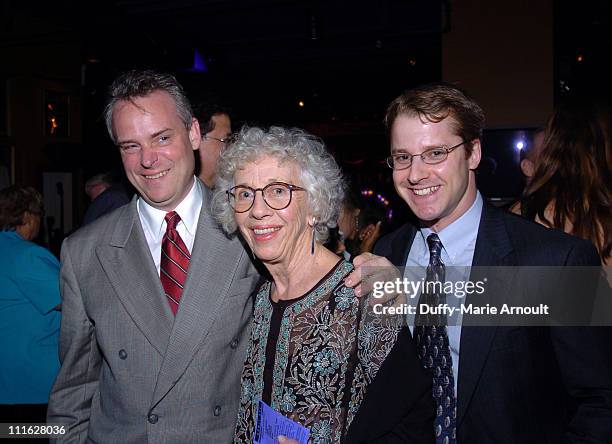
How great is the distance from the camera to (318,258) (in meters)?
1.72

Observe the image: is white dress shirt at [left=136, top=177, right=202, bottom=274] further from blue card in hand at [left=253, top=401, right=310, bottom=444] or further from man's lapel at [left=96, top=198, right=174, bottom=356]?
blue card in hand at [left=253, top=401, right=310, bottom=444]

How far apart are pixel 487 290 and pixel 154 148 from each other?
126cm

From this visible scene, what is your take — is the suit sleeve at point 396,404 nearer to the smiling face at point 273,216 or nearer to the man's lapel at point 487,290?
the man's lapel at point 487,290

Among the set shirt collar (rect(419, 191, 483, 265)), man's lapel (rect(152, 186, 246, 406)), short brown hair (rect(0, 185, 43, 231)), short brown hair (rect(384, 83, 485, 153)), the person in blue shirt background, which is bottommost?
the person in blue shirt background

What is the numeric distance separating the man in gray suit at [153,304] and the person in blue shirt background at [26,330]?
5.58 ft

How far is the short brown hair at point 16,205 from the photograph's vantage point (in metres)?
3.69

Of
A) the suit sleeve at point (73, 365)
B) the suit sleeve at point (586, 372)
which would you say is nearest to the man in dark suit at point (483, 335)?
the suit sleeve at point (586, 372)

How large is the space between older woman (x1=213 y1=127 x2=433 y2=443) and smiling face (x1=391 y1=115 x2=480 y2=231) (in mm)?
258

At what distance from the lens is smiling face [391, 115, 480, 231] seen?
172 cm

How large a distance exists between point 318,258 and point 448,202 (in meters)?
0.47

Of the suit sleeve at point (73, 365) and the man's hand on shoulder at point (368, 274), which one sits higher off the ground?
the man's hand on shoulder at point (368, 274)

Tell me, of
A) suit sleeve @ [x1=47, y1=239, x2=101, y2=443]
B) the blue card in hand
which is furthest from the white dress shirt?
the blue card in hand

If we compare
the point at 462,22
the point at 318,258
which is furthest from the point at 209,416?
the point at 462,22

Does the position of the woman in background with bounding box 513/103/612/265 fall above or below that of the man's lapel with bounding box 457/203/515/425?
above
